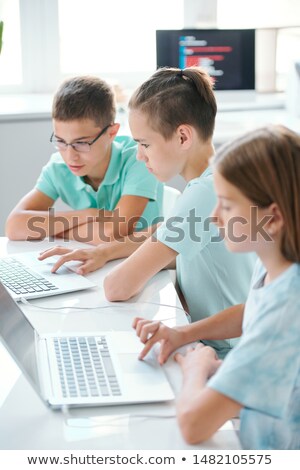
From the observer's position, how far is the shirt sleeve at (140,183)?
6.69ft

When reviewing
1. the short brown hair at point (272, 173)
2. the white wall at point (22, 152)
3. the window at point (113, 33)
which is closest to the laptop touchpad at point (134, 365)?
the short brown hair at point (272, 173)

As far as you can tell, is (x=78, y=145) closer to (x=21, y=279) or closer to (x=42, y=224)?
(x=42, y=224)

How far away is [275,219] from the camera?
1.06 m

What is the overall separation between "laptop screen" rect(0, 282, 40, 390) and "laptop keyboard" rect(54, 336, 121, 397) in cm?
5

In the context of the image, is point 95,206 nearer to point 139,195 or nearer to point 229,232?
point 139,195

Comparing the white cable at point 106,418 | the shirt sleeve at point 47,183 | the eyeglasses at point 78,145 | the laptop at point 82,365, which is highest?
the eyeglasses at point 78,145

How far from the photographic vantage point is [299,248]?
1068mm

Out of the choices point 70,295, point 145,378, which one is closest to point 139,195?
point 70,295

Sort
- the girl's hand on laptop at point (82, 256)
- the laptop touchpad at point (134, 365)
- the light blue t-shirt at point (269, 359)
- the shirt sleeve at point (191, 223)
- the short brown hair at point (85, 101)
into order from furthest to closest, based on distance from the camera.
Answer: the short brown hair at point (85, 101) → the girl's hand on laptop at point (82, 256) → the shirt sleeve at point (191, 223) → the laptop touchpad at point (134, 365) → the light blue t-shirt at point (269, 359)

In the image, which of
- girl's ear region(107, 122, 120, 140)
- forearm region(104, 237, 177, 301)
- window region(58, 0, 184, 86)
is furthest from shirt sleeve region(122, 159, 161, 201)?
window region(58, 0, 184, 86)

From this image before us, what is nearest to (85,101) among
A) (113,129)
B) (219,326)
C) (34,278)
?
(113,129)

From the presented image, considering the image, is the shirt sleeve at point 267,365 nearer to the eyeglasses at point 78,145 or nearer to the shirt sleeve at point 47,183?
the eyeglasses at point 78,145

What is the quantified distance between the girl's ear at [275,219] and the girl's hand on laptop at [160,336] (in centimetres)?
34

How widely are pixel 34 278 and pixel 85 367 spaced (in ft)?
1.69
